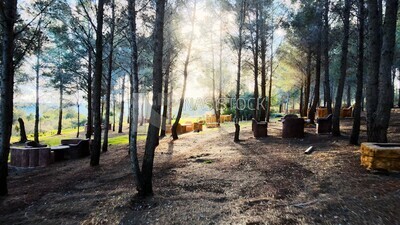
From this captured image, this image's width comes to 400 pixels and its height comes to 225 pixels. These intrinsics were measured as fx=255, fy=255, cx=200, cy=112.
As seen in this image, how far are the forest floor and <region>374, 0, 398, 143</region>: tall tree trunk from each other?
1.00 meters

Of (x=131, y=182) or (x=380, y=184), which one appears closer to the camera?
(x=380, y=184)

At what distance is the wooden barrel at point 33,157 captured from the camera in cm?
1053

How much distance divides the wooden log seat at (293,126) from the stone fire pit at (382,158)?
7.19 meters

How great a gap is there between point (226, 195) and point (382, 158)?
3.69 metres

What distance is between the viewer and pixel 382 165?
5.80m

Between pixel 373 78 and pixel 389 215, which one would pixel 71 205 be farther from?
pixel 373 78

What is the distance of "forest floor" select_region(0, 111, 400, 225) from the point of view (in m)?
4.18

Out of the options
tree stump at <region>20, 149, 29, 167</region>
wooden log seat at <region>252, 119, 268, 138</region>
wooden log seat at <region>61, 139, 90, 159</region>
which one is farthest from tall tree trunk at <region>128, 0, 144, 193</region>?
wooden log seat at <region>252, 119, 268, 138</region>

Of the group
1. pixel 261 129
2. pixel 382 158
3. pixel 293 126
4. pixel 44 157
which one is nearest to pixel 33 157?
pixel 44 157

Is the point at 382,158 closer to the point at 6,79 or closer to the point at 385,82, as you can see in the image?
the point at 385,82

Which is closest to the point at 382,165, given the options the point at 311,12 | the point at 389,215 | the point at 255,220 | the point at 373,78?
the point at 389,215

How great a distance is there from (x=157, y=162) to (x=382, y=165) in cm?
698

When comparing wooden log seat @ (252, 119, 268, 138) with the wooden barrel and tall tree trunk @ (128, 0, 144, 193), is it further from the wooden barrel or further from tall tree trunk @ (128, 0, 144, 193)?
the wooden barrel

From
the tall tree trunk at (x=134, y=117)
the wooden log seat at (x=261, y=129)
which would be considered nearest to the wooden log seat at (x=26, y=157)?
the tall tree trunk at (x=134, y=117)
